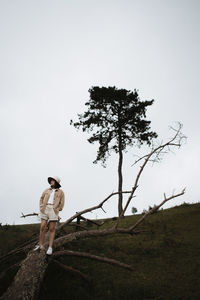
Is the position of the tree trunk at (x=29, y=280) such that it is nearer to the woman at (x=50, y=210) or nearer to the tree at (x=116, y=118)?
the woman at (x=50, y=210)

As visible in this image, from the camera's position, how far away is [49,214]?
452 centimetres

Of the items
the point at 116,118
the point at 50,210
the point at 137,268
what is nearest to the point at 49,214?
the point at 50,210

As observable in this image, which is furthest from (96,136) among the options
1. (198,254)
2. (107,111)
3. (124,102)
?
(198,254)

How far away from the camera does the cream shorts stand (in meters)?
4.49

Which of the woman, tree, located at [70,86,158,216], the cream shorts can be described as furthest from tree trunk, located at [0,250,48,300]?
tree, located at [70,86,158,216]

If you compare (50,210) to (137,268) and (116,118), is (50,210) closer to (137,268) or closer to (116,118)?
(137,268)

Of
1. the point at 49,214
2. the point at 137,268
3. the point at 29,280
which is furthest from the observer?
the point at 137,268

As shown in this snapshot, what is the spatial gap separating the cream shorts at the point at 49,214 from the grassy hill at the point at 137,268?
1610 mm

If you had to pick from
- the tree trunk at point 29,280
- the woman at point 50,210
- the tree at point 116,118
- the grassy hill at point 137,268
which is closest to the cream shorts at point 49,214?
the woman at point 50,210

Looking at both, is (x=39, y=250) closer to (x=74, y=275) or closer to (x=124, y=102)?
(x=74, y=275)

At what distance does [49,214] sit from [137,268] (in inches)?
126

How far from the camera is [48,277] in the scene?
4996 millimetres

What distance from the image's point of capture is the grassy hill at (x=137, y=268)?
13.8 feet

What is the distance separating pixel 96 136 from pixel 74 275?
41.1 ft
